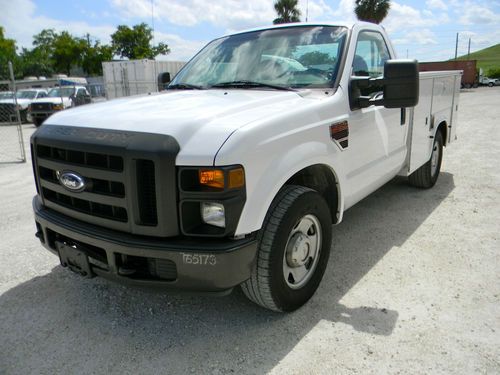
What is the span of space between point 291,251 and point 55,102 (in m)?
16.3

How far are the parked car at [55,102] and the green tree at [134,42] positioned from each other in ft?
126

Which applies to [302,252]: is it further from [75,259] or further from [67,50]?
[67,50]

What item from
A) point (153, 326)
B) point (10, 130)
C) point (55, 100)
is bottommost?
point (10, 130)

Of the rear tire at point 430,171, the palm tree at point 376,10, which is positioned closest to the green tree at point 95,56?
the palm tree at point 376,10

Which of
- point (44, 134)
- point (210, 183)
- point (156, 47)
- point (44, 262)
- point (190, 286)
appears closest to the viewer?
point (210, 183)

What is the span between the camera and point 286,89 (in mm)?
3250

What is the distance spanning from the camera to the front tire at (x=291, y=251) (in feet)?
8.39

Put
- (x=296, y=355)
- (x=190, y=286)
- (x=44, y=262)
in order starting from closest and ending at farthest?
(x=190, y=286)
(x=296, y=355)
(x=44, y=262)

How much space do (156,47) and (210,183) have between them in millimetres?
59513

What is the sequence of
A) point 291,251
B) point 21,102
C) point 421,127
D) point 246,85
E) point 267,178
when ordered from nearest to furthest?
point 267,178, point 291,251, point 246,85, point 421,127, point 21,102

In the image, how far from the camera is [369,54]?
3893mm

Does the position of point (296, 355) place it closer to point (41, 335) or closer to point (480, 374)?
point (480, 374)

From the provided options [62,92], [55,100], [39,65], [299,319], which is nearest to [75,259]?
[299,319]

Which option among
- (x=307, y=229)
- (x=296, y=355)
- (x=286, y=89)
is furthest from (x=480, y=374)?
(x=286, y=89)
